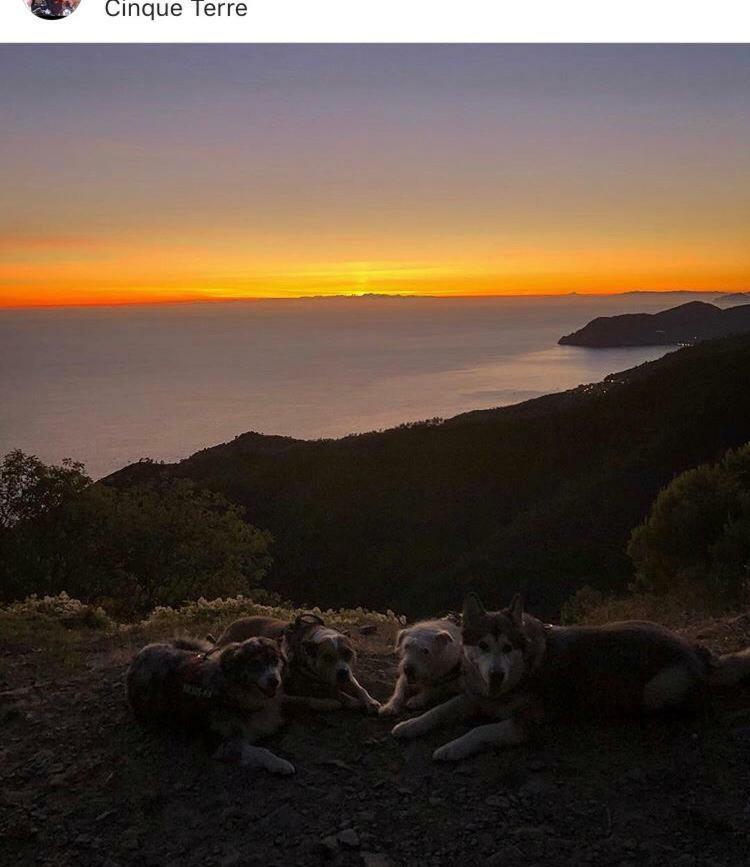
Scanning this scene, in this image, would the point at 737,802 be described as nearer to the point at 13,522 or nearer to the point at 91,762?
the point at 91,762

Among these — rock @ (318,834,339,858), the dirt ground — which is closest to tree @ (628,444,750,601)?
the dirt ground

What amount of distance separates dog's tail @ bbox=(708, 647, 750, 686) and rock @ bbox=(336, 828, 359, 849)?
389cm

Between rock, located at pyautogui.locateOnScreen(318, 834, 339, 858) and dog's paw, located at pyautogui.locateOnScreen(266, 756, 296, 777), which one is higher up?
dog's paw, located at pyautogui.locateOnScreen(266, 756, 296, 777)

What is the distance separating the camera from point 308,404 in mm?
178750

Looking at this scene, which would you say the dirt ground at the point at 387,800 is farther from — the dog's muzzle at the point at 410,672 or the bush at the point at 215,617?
the bush at the point at 215,617

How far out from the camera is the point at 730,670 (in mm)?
7516

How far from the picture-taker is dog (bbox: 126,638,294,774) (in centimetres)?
757

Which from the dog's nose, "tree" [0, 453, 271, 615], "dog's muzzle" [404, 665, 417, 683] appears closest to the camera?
the dog's nose

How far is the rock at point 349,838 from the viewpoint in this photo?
657cm

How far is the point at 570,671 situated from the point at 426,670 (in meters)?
1.70

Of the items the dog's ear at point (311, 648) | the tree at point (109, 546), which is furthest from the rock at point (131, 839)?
the tree at point (109, 546)

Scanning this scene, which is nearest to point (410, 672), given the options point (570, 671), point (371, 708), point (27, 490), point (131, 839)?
point (371, 708)

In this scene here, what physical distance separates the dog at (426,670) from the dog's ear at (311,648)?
995mm
